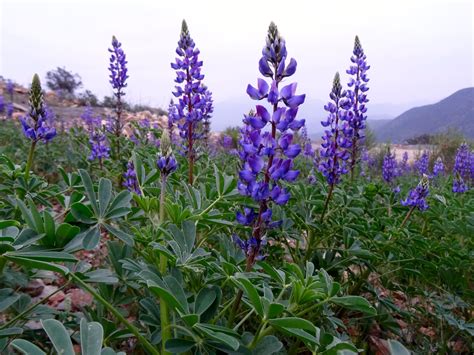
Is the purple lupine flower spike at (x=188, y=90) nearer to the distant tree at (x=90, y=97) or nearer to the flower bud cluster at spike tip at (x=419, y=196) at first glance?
the flower bud cluster at spike tip at (x=419, y=196)

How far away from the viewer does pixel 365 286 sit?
221cm

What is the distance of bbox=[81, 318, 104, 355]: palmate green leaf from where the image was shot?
0.86 meters

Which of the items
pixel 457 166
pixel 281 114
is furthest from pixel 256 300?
pixel 457 166

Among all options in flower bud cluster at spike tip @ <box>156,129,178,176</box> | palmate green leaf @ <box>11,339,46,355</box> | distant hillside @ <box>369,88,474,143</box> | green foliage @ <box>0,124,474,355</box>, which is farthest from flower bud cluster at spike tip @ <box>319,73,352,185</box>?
distant hillside @ <box>369,88,474,143</box>

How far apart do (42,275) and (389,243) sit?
1.62 m

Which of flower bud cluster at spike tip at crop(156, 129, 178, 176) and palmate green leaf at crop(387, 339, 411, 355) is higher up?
flower bud cluster at spike tip at crop(156, 129, 178, 176)

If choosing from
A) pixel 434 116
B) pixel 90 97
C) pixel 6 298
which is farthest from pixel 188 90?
pixel 434 116

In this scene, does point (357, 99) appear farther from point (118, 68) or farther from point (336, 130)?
point (118, 68)

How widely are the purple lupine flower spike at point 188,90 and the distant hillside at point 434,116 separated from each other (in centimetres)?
3166

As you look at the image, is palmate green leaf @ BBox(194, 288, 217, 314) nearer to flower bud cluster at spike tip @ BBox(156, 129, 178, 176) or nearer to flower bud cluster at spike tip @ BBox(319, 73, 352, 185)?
flower bud cluster at spike tip @ BBox(156, 129, 178, 176)

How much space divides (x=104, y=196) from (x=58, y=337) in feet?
1.58

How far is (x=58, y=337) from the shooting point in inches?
33.8

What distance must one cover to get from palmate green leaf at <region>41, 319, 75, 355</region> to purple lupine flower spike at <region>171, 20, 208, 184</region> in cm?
199

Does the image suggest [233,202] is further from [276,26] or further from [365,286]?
[365,286]
